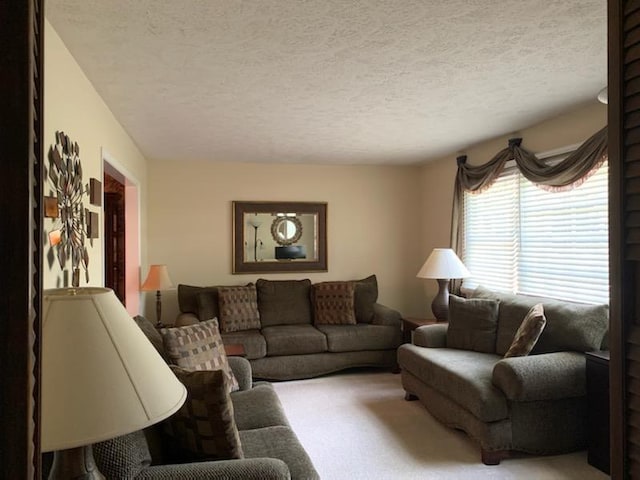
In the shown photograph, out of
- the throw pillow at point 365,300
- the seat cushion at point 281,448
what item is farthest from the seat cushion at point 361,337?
the seat cushion at point 281,448

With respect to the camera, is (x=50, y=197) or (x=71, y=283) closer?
(x=50, y=197)

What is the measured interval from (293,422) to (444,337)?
1.51 metres

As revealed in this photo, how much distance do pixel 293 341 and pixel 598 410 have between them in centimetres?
269

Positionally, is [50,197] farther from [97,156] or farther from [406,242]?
[406,242]

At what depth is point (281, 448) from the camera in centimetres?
204

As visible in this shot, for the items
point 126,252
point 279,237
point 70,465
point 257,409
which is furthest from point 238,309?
point 70,465

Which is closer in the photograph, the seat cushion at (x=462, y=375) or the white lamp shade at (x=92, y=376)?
the white lamp shade at (x=92, y=376)

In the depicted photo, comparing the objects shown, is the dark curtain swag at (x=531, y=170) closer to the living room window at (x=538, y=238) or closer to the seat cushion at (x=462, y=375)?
the living room window at (x=538, y=238)

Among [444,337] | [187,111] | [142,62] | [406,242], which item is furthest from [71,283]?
[406,242]

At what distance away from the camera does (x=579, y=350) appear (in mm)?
3066

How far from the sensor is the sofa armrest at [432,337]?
3982 mm

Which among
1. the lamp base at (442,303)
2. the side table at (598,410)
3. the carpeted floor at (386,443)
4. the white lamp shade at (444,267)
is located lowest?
the carpeted floor at (386,443)

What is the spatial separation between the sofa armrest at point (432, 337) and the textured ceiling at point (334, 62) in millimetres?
1781
